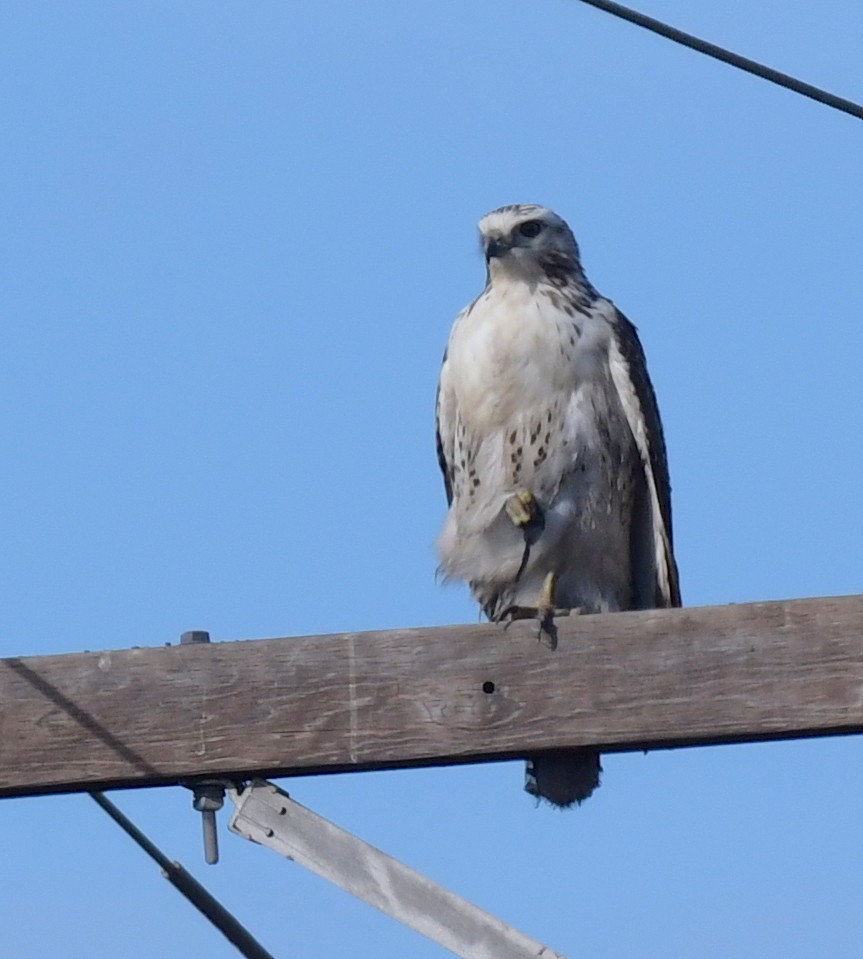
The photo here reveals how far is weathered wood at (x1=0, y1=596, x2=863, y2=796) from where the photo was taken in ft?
11.4

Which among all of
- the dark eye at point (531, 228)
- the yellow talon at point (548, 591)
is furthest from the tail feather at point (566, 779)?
the dark eye at point (531, 228)

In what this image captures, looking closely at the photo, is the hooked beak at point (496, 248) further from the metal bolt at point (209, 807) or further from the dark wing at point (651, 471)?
the metal bolt at point (209, 807)

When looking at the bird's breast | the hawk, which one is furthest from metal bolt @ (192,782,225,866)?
the bird's breast

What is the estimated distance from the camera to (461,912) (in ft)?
10.6

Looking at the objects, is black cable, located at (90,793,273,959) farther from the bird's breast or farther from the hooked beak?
the hooked beak

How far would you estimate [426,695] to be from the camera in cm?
352

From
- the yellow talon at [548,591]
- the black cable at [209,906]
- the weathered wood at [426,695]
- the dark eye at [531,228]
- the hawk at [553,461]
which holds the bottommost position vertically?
the black cable at [209,906]

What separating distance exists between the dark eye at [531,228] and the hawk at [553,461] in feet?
1.16

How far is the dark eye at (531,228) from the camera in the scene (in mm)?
6309

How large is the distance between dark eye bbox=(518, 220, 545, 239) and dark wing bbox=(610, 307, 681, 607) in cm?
65

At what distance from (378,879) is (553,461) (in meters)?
2.38

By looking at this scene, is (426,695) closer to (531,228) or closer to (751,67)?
(751,67)

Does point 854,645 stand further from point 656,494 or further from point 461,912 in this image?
point 656,494

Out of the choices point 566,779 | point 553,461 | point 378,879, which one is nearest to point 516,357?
point 553,461
